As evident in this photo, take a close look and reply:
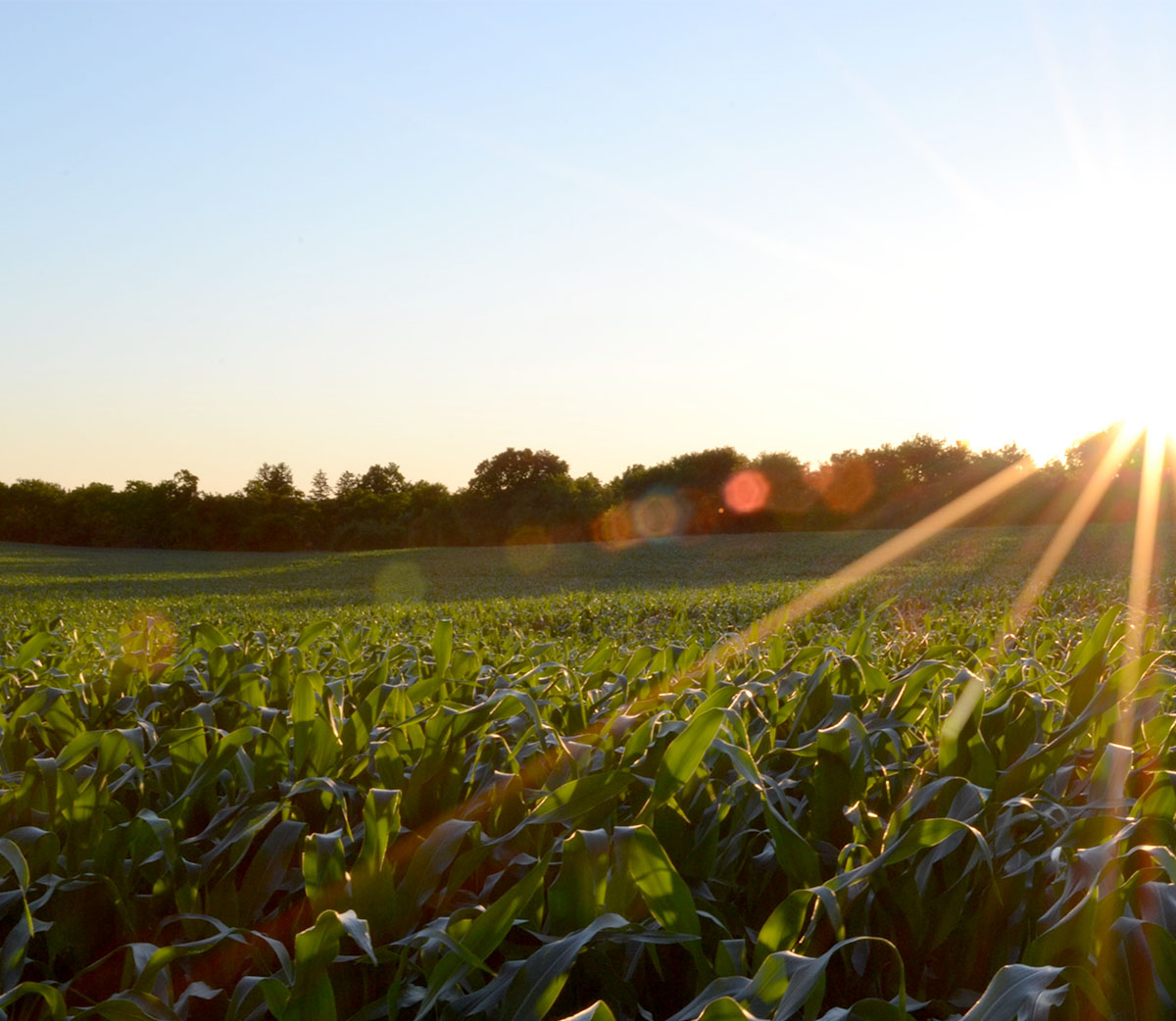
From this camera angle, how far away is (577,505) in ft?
168

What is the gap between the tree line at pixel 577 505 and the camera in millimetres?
48969

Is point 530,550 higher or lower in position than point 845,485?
lower

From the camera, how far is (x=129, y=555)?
49531mm

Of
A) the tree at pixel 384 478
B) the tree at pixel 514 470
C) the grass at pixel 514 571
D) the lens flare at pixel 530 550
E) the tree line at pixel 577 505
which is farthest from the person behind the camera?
the tree at pixel 384 478

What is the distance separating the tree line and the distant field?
26.6 ft

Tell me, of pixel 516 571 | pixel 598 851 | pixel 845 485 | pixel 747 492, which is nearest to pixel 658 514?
pixel 747 492

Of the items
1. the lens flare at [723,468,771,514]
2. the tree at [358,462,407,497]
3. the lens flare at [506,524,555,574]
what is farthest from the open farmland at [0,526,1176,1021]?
the tree at [358,462,407,497]

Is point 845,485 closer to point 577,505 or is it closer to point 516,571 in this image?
point 577,505

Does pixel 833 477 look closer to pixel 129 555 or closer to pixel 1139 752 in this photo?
pixel 129 555

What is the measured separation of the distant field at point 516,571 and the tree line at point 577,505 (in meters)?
8.12

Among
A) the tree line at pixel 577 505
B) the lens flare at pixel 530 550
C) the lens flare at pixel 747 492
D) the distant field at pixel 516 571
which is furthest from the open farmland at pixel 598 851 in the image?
the lens flare at pixel 747 492

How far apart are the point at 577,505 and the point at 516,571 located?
21.2m

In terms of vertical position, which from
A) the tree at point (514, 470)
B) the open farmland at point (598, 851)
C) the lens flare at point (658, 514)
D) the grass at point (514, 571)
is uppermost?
the tree at point (514, 470)

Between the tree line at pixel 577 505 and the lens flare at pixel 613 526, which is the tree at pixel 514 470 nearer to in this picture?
the tree line at pixel 577 505
